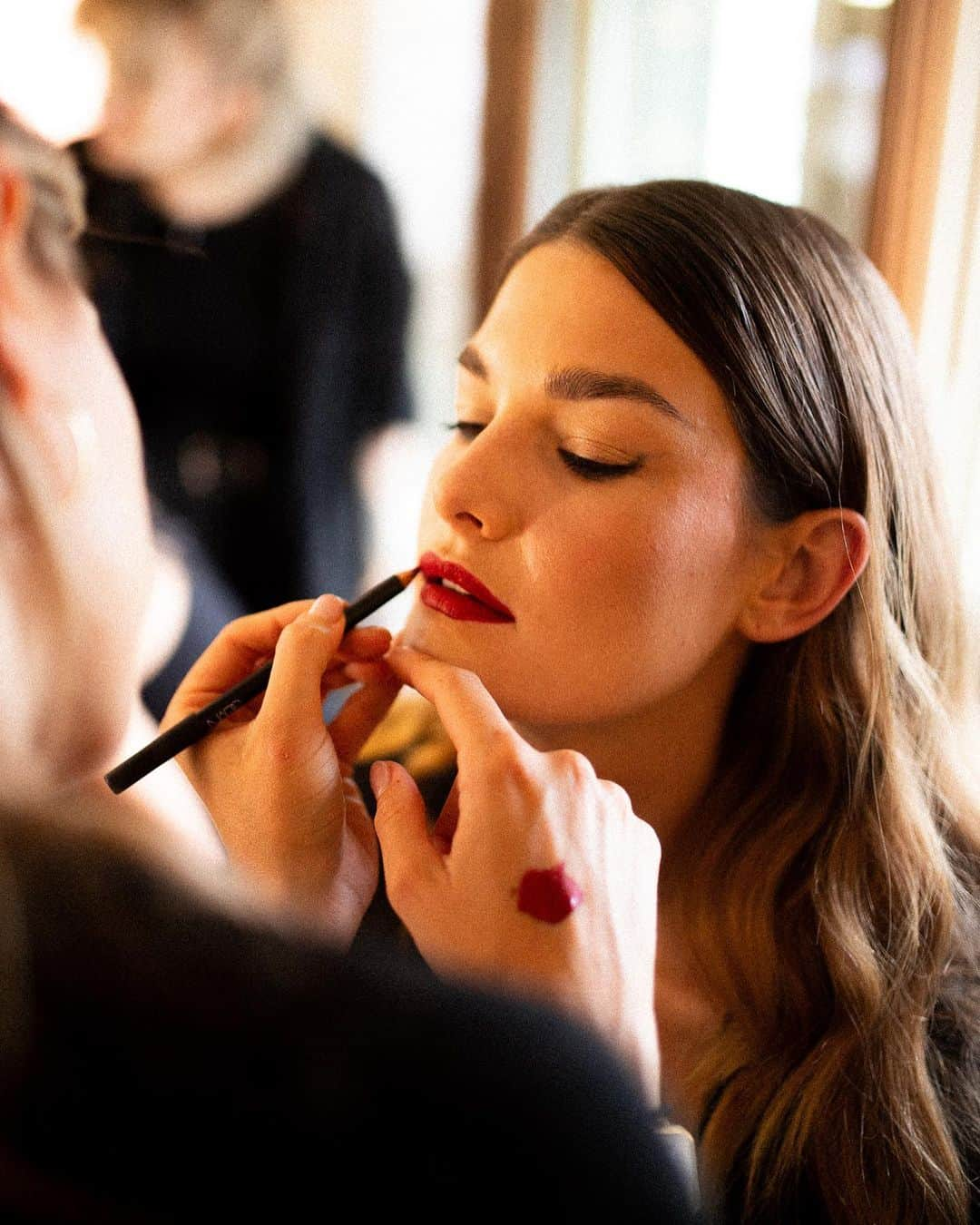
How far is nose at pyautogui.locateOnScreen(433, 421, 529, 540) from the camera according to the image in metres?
0.81

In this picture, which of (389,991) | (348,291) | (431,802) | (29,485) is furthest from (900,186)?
(389,991)

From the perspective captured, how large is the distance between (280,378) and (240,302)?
10cm

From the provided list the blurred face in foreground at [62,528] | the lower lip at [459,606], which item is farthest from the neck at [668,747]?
the blurred face in foreground at [62,528]

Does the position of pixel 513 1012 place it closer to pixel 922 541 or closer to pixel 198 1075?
pixel 198 1075

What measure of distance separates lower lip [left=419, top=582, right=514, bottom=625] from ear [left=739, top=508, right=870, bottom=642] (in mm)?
224

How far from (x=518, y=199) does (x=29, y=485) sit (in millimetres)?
798

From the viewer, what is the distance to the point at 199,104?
46.3 inches

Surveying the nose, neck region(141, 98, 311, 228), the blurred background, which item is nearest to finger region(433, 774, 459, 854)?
the nose

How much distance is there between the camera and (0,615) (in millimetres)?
590

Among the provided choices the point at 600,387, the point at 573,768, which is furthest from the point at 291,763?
the point at 600,387

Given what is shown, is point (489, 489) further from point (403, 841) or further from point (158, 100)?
point (158, 100)

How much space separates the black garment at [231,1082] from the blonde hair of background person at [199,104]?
76 centimetres

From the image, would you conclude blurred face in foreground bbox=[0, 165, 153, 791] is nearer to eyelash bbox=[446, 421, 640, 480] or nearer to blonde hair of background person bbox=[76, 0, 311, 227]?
blonde hair of background person bbox=[76, 0, 311, 227]

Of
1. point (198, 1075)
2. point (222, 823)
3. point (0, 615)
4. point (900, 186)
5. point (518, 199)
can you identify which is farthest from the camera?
point (518, 199)
